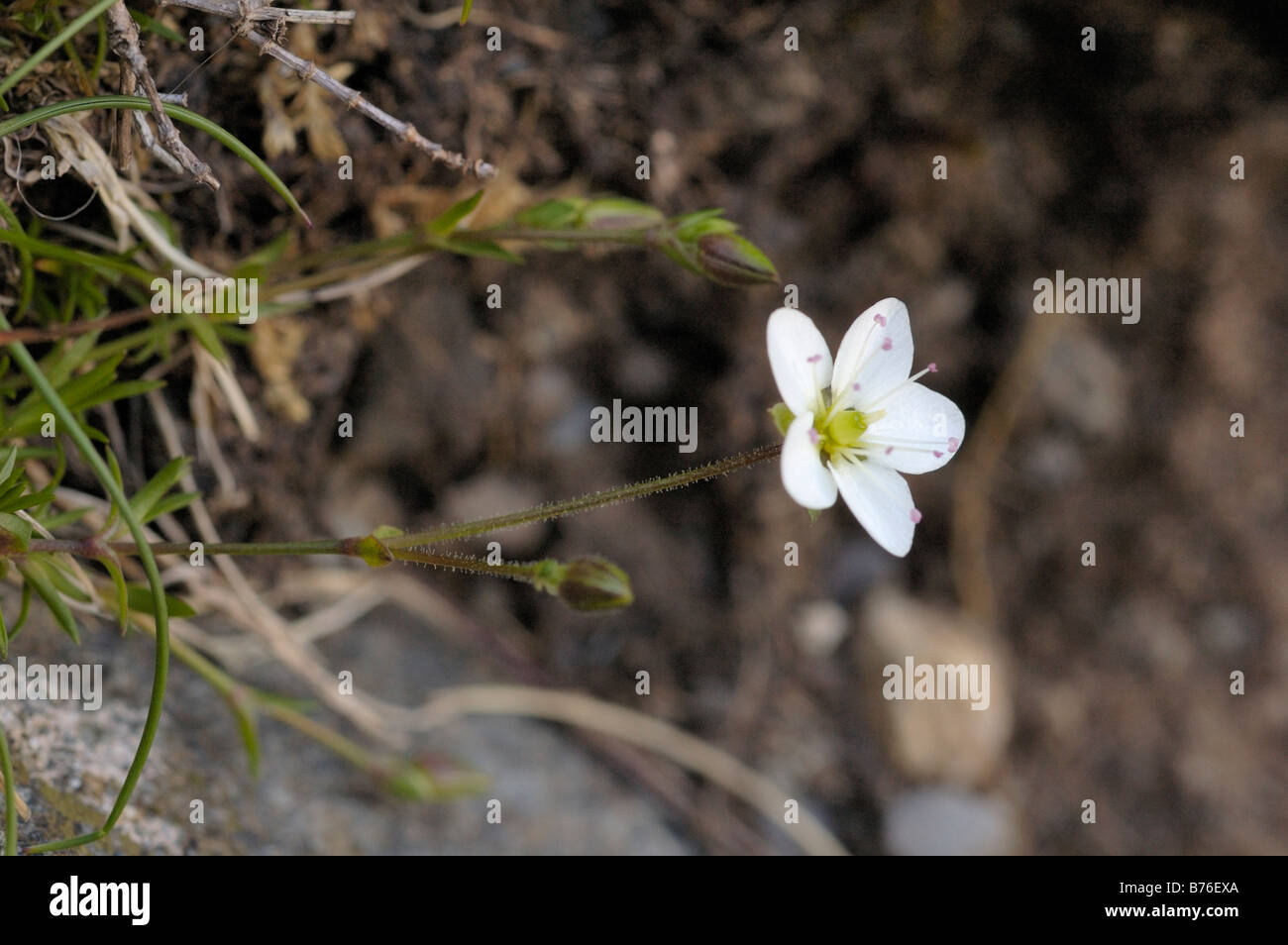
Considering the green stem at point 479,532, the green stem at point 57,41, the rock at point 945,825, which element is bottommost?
the rock at point 945,825

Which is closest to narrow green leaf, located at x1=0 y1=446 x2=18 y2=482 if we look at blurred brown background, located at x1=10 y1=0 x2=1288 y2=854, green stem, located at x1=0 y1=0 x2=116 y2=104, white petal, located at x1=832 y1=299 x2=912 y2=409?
green stem, located at x1=0 y1=0 x2=116 y2=104

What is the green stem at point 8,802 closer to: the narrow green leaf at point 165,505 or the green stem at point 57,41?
the narrow green leaf at point 165,505

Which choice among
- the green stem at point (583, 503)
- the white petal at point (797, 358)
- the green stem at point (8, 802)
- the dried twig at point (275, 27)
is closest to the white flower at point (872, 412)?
the white petal at point (797, 358)

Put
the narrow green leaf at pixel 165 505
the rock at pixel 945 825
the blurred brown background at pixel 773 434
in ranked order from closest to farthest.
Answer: the narrow green leaf at pixel 165 505 < the blurred brown background at pixel 773 434 < the rock at pixel 945 825

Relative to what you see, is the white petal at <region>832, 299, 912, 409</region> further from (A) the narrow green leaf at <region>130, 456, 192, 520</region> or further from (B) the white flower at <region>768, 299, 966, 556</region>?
(A) the narrow green leaf at <region>130, 456, 192, 520</region>

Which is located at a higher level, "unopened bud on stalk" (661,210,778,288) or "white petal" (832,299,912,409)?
"unopened bud on stalk" (661,210,778,288)

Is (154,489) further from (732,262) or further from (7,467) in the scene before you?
(732,262)
